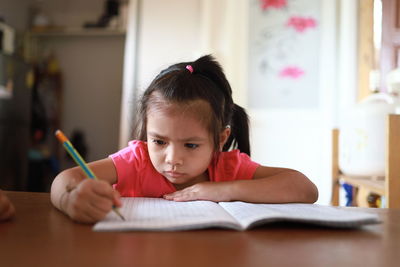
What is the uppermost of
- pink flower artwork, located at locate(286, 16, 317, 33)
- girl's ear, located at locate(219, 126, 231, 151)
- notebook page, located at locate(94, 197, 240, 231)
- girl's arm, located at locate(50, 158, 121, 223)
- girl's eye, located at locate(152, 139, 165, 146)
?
pink flower artwork, located at locate(286, 16, 317, 33)

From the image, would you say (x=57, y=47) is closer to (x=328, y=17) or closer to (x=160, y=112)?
(x=328, y=17)

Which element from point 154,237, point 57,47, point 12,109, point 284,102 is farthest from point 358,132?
point 57,47

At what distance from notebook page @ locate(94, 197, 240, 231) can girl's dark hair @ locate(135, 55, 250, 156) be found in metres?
0.34

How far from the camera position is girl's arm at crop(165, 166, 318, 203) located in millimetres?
698

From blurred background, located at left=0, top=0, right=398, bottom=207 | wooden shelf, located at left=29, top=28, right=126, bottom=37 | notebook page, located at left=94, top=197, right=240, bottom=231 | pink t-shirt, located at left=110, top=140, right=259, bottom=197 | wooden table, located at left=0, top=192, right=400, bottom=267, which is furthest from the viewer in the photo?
wooden shelf, located at left=29, top=28, right=126, bottom=37

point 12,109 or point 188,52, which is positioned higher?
point 188,52

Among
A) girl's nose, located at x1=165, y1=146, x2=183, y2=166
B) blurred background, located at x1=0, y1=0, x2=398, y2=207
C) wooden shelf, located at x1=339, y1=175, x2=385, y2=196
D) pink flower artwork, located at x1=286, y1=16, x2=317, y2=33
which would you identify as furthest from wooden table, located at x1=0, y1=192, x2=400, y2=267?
pink flower artwork, located at x1=286, y1=16, x2=317, y2=33

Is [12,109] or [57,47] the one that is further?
[57,47]

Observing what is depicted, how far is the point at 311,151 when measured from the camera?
8.63 feet

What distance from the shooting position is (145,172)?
0.94 m

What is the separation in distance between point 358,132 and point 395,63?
3.77 ft

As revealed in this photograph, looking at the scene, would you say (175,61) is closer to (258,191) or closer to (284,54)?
(284,54)

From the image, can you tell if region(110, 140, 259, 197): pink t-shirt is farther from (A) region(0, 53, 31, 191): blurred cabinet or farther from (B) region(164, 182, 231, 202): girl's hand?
(A) region(0, 53, 31, 191): blurred cabinet

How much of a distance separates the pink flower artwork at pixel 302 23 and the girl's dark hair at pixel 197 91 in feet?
→ 6.03
